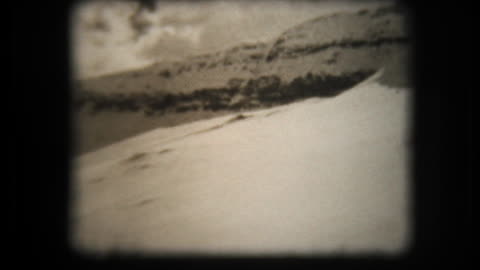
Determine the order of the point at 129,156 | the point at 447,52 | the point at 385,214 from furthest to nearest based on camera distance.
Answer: the point at 129,156, the point at 447,52, the point at 385,214

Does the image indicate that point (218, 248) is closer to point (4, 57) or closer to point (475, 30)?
point (4, 57)

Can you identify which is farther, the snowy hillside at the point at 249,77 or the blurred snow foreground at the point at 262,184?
the snowy hillside at the point at 249,77

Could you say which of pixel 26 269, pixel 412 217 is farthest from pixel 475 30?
pixel 26 269

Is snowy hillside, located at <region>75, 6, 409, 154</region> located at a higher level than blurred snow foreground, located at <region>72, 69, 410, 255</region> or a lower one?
higher

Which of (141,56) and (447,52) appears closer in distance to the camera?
(447,52)

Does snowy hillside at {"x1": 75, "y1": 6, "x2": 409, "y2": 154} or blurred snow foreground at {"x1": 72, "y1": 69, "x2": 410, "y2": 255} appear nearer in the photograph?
blurred snow foreground at {"x1": 72, "y1": 69, "x2": 410, "y2": 255}

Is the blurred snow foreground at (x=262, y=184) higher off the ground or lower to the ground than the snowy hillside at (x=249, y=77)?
lower

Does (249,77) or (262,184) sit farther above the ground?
(249,77)

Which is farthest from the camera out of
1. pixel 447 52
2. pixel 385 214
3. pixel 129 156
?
pixel 129 156
